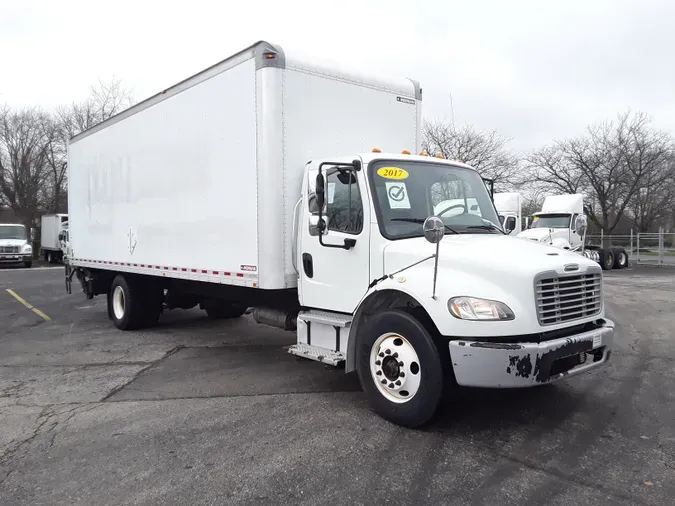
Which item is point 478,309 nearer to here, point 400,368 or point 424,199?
point 400,368

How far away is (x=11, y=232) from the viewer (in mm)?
27391

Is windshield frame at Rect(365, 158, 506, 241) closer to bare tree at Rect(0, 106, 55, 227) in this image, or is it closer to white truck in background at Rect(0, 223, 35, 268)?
→ white truck in background at Rect(0, 223, 35, 268)

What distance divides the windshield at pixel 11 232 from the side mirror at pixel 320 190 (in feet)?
90.8

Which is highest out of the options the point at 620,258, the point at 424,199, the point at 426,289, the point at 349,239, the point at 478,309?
the point at 424,199

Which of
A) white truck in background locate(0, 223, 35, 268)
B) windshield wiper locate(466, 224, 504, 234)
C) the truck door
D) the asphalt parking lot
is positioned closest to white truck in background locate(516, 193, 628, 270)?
the asphalt parking lot

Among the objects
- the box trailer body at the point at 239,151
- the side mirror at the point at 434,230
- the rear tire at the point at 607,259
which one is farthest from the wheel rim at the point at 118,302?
the rear tire at the point at 607,259

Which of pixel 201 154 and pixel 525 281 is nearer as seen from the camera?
pixel 525 281

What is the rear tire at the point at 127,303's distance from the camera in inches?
348

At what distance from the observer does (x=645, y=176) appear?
125 ft

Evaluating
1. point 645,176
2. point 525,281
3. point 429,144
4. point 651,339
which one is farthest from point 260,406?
point 645,176

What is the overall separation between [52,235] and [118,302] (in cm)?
2488

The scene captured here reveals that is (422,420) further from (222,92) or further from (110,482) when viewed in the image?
(222,92)

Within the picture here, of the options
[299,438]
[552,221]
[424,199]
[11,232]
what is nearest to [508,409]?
[299,438]

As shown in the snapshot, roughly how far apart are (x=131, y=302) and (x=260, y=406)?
15.6 feet
